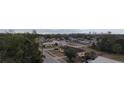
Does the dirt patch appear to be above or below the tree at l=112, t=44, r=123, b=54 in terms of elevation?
below

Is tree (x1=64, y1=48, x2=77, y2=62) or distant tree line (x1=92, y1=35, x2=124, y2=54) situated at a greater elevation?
distant tree line (x1=92, y1=35, x2=124, y2=54)

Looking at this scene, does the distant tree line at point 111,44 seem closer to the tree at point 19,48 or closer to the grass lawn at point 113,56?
the grass lawn at point 113,56

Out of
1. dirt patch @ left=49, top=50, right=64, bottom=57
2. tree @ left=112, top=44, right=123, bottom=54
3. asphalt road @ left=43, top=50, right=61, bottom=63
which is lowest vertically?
asphalt road @ left=43, top=50, right=61, bottom=63

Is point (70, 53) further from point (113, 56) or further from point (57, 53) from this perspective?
point (113, 56)

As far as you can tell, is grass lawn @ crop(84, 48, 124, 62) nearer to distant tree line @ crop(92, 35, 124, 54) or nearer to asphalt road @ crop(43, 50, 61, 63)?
distant tree line @ crop(92, 35, 124, 54)

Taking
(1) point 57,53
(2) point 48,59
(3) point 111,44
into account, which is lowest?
(2) point 48,59

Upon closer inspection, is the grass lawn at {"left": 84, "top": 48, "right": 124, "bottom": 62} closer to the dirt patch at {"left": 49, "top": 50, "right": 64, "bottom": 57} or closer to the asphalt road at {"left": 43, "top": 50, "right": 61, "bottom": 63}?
the dirt patch at {"left": 49, "top": 50, "right": 64, "bottom": 57}

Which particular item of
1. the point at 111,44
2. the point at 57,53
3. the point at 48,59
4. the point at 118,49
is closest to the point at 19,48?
the point at 48,59

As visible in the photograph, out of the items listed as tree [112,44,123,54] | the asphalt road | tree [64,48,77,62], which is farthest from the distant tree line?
the asphalt road

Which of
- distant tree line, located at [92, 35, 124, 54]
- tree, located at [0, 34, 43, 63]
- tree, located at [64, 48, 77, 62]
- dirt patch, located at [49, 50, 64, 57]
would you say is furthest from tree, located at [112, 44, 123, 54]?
tree, located at [0, 34, 43, 63]

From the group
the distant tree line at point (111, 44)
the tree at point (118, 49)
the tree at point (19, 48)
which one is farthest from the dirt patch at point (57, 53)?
the tree at point (118, 49)
